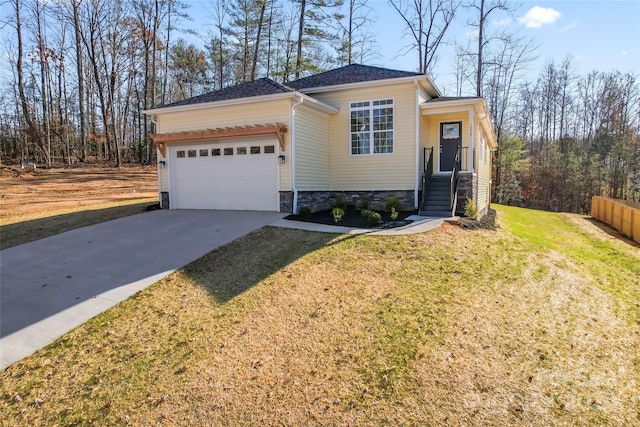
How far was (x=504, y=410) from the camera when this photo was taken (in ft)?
10.8

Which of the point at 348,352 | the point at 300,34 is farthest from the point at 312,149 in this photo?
the point at 300,34

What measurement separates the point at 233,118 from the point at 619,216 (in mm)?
15156

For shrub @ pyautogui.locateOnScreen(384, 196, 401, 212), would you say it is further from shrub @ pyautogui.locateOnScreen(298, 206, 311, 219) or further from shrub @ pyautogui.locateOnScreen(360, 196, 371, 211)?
shrub @ pyautogui.locateOnScreen(298, 206, 311, 219)

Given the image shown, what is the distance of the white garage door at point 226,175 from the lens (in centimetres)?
1123

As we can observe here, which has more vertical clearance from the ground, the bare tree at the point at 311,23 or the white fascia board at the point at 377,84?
the bare tree at the point at 311,23

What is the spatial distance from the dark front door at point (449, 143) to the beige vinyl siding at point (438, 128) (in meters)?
0.11

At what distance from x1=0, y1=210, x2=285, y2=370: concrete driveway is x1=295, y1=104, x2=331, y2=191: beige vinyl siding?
168cm

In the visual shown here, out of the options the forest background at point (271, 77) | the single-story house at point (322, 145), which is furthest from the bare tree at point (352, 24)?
the single-story house at point (322, 145)

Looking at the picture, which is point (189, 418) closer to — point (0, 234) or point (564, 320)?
point (564, 320)

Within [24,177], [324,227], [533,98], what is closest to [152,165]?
[24,177]

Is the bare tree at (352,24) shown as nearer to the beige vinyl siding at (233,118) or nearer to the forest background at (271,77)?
the forest background at (271,77)

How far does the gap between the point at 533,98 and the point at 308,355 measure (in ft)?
116

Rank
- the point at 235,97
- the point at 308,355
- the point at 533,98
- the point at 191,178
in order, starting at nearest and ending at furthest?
1. the point at 308,355
2. the point at 235,97
3. the point at 191,178
4. the point at 533,98

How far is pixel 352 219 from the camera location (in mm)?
10344
